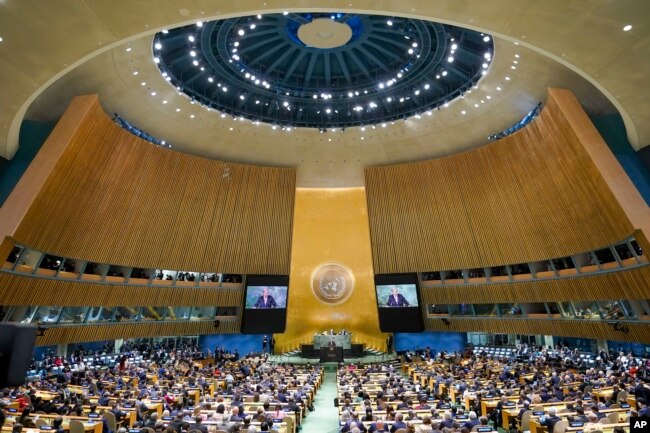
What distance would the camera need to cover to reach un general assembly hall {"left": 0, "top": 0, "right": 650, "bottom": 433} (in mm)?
10844

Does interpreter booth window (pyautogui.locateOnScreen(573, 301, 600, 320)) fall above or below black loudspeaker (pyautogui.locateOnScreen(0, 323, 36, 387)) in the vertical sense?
above

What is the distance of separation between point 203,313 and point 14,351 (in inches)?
868

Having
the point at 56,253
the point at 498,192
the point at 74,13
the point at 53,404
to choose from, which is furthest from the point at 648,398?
the point at 56,253

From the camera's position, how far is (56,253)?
1691 cm

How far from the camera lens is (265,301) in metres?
24.8

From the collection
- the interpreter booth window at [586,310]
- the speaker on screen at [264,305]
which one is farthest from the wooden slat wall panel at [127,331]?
the interpreter booth window at [586,310]

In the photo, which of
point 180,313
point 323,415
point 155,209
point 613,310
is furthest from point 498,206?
point 180,313

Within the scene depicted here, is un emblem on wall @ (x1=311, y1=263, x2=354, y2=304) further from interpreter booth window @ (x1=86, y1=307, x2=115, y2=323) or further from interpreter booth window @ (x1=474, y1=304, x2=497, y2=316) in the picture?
interpreter booth window @ (x1=86, y1=307, x2=115, y2=323)

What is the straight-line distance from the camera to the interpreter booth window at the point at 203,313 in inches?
950

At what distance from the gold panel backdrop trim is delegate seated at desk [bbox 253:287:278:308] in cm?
521

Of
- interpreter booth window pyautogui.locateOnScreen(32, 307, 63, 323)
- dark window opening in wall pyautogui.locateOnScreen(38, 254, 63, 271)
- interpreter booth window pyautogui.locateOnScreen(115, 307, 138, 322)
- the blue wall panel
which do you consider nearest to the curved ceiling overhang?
dark window opening in wall pyautogui.locateOnScreen(38, 254, 63, 271)

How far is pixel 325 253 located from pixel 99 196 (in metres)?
16.2

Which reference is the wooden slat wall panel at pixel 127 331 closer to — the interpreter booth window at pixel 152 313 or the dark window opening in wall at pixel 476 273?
the interpreter booth window at pixel 152 313

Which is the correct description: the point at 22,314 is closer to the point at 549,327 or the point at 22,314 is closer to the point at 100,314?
the point at 100,314
